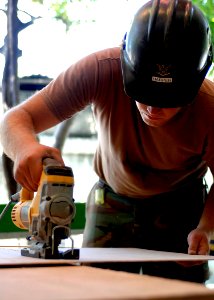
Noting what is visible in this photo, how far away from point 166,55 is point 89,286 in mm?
909

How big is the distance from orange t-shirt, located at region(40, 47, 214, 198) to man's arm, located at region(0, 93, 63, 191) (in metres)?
0.05

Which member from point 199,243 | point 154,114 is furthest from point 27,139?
point 199,243

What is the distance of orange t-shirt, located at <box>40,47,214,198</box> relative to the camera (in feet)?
6.28

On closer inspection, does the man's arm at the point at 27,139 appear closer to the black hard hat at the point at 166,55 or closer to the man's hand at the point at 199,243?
the black hard hat at the point at 166,55

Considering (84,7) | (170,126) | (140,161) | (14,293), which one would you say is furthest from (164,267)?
(84,7)

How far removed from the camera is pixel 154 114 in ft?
5.92

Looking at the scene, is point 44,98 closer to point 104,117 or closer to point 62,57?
point 104,117

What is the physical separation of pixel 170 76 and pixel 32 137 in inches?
18.1

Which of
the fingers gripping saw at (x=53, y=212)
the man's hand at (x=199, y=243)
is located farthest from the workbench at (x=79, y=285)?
the man's hand at (x=199, y=243)

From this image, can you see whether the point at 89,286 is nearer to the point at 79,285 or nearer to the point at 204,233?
the point at 79,285

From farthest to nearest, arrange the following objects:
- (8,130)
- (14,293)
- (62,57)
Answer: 1. (62,57)
2. (8,130)
3. (14,293)

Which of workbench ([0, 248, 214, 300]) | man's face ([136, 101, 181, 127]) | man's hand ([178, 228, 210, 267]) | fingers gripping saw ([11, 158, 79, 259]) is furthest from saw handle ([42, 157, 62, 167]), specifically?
man's hand ([178, 228, 210, 267])

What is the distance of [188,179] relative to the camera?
2.30m

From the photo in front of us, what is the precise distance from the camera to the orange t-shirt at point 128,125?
1.91 meters
